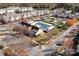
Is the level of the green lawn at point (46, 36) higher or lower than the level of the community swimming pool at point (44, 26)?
lower

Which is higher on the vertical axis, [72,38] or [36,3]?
[36,3]

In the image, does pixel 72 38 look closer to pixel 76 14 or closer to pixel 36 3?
pixel 76 14

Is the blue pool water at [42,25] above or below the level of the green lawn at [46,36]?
above

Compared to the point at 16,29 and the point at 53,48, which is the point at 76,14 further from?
the point at 16,29

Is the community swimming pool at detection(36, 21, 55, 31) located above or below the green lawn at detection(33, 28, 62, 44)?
above

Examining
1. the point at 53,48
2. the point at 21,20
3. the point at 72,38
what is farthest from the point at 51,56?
the point at 21,20

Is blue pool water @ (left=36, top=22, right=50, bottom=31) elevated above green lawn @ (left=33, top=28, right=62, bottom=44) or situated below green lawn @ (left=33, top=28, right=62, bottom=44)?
above

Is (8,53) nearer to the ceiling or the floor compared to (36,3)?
nearer to the floor

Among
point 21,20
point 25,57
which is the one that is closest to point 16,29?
point 21,20

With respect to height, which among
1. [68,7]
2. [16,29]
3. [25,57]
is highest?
[68,7]
